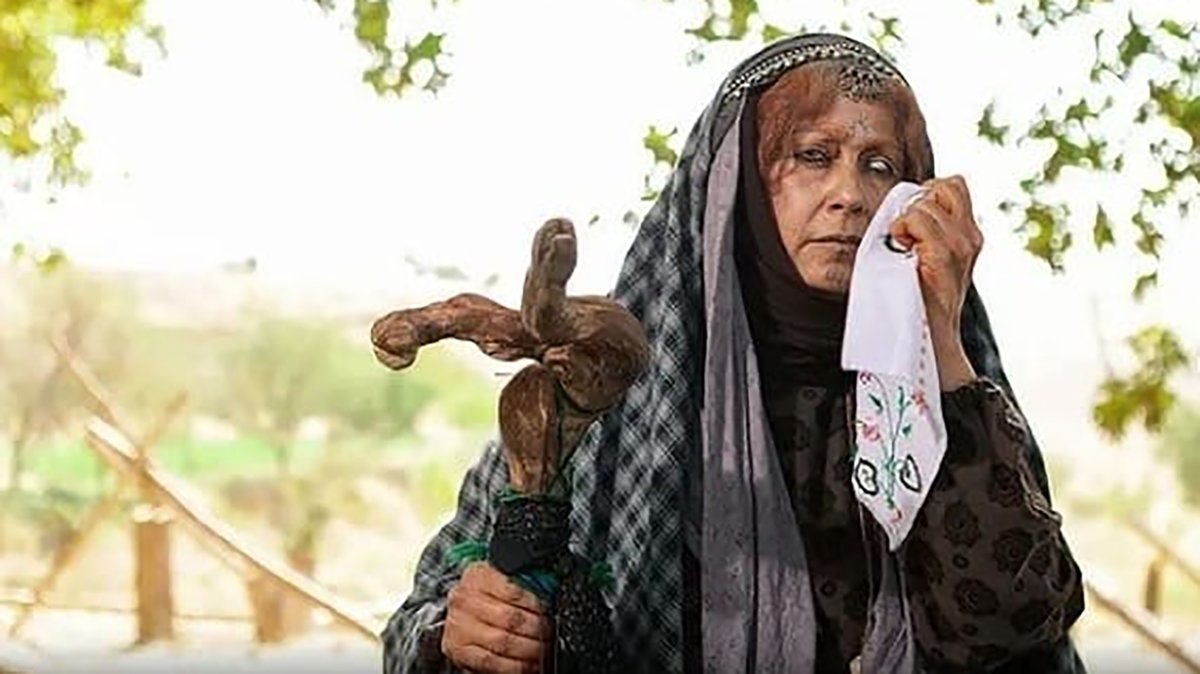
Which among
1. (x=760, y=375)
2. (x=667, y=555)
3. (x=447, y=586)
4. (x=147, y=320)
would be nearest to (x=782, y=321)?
(x=760, y=375)

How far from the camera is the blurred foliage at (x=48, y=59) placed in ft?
7.72

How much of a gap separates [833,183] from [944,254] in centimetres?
11

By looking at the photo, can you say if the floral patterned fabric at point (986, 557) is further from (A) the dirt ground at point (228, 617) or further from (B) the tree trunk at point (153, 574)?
(B) the tree trunk at point (153, 574)

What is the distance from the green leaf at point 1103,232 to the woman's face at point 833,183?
3.65 feet

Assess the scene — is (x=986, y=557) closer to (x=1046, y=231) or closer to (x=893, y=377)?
(x=893, y=377)

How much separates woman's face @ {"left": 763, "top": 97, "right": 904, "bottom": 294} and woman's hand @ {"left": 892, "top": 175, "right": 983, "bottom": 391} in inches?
2.4

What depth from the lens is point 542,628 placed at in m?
0.99

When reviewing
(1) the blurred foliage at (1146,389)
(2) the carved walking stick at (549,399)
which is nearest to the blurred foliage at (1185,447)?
(1) the blurred foliage at (1146,389)

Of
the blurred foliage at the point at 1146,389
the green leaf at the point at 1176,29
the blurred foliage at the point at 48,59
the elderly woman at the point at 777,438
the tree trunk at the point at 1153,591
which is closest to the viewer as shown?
the elderly woman at the point at 777,438

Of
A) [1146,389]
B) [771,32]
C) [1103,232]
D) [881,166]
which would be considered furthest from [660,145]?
[881,166]

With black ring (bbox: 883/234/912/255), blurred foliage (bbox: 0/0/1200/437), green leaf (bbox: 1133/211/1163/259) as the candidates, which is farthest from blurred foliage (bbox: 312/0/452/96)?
black ring (bbox: 883/234/912/255)

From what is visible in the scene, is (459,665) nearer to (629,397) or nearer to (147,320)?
(629,397)

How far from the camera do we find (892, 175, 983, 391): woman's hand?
1044 mm

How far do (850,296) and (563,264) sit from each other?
0.68 feet
